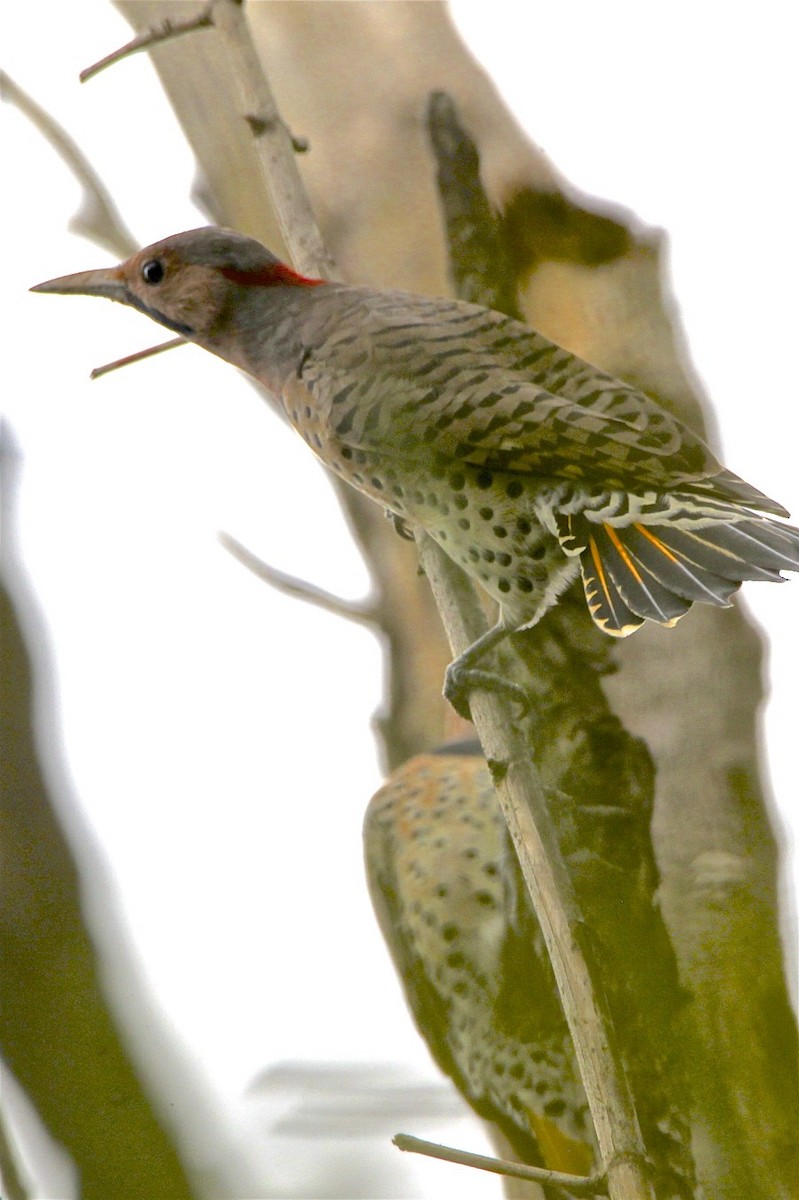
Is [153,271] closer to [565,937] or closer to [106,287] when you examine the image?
[106,287]

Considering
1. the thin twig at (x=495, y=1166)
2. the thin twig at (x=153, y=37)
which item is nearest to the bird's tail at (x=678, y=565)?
the thin twig at (x=495, y=1166)

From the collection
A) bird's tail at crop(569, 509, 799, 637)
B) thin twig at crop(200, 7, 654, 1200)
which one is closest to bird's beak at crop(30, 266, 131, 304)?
thin twig at crop(200, 7, 654, 1200)

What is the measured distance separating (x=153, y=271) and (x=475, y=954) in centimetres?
139

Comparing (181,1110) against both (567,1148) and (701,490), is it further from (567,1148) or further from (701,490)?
(567,1148)

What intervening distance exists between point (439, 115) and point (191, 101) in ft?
2.58

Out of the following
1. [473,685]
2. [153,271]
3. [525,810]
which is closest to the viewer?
[525,810]

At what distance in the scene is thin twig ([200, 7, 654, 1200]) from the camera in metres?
1.51

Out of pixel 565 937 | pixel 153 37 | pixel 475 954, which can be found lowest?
pixel 475 954

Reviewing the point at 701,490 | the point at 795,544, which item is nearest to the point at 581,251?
the point at 701,490

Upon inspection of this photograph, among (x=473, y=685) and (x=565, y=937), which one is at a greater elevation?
(x=473, y=685)

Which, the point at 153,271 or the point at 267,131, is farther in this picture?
the point at 153,271

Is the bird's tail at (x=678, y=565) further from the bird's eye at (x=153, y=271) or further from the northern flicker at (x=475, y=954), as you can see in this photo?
the bird's eye at (x=153, y=271)

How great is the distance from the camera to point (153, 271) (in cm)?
233

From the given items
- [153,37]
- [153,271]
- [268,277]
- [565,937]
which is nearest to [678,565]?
[565,937]
